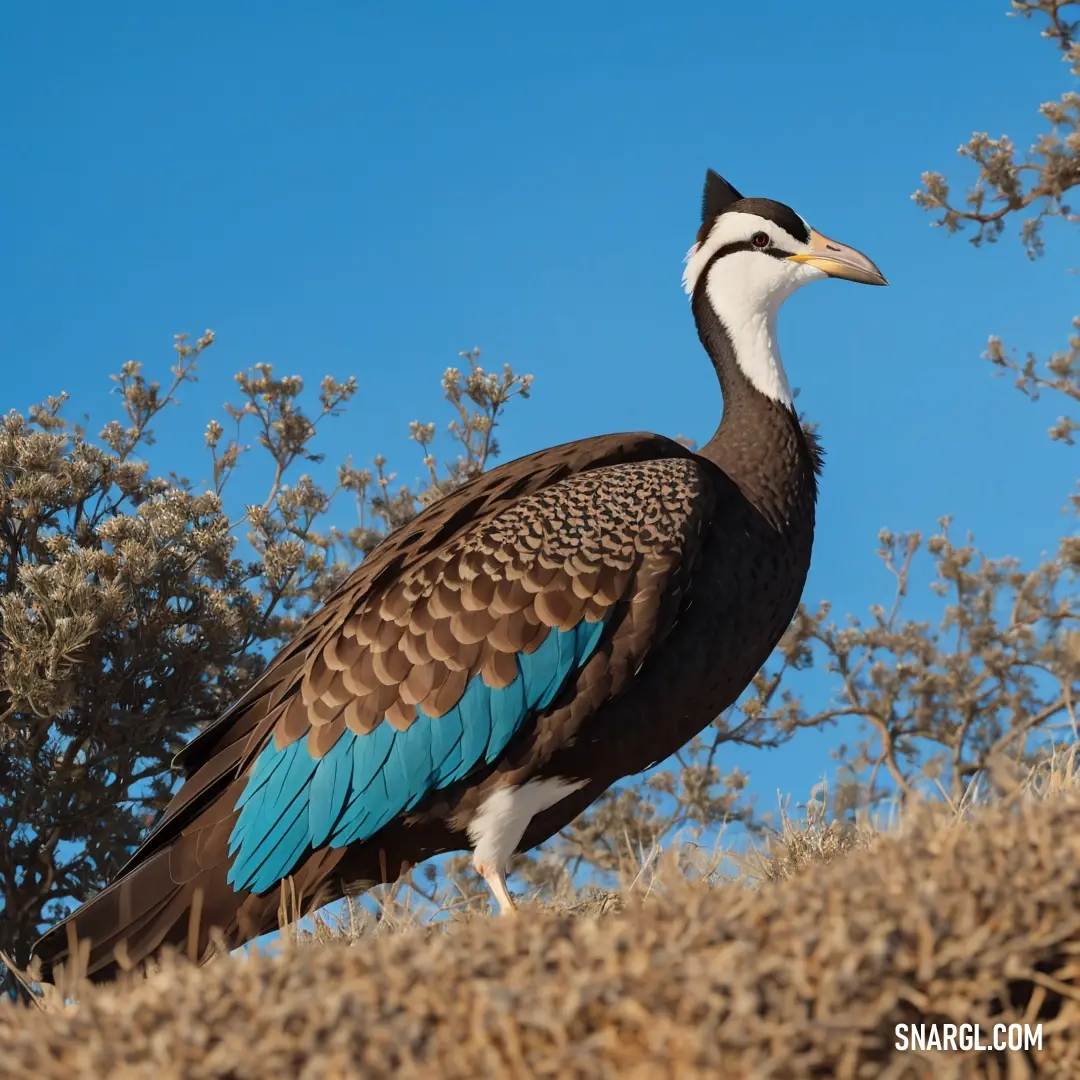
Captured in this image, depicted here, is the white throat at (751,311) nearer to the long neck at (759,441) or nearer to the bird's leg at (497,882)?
the long neck at (759,441)

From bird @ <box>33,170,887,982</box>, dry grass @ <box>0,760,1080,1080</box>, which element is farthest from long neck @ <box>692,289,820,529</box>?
dry grass @ <box>0,760,1080,1080</box>

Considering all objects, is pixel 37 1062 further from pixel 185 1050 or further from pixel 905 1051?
pixel 905 1051

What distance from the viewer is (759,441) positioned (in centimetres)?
666

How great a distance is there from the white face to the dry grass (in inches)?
168

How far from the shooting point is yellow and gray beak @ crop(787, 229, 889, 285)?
24.0 feet

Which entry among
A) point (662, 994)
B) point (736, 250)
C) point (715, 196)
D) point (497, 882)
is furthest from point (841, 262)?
point (662, 994)

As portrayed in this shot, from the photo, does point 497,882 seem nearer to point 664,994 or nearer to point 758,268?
point 664,994

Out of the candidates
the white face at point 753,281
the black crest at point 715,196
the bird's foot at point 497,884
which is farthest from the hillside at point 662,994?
the black crest at point 715,196

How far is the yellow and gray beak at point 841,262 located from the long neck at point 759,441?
482 millimetres

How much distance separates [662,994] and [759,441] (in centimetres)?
432

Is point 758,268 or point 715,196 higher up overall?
point 715,196

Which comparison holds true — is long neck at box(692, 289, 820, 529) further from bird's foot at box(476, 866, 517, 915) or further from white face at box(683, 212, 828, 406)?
bird's foot at box(476, 866, 517, 915)

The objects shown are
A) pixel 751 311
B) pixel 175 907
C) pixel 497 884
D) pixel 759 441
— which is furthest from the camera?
pixel 751 311

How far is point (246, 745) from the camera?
6023 mm
